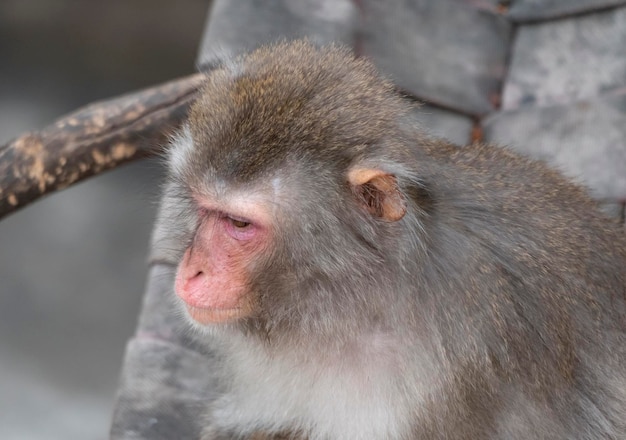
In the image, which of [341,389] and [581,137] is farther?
[581,137]

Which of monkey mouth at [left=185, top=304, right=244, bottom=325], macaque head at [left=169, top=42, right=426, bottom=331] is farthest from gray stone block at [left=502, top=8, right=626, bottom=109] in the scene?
monkey mouth at [left=185, top=304, right=244, bottom=325]

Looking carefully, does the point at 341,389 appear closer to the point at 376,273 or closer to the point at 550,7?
the point at 376,273

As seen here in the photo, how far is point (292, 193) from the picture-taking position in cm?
221

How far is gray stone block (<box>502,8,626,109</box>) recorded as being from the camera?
3.99 meters

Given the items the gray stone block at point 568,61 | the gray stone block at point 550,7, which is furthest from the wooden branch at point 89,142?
the gray stone block at point 550,7

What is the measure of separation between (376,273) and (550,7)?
2322 mm

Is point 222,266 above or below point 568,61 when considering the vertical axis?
below

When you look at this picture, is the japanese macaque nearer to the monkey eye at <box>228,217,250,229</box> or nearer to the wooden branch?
the monkey eye at <box>228,217,250,229</box>

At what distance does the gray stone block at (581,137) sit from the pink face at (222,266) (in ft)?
5.37

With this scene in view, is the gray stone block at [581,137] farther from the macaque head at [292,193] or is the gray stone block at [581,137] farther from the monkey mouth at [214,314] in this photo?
the monkey mouth at [214,314]

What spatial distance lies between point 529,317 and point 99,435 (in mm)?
3787

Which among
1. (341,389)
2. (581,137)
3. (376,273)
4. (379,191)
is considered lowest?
(341,389)

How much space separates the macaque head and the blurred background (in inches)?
118

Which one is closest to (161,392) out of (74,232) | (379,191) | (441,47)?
(379,191)
